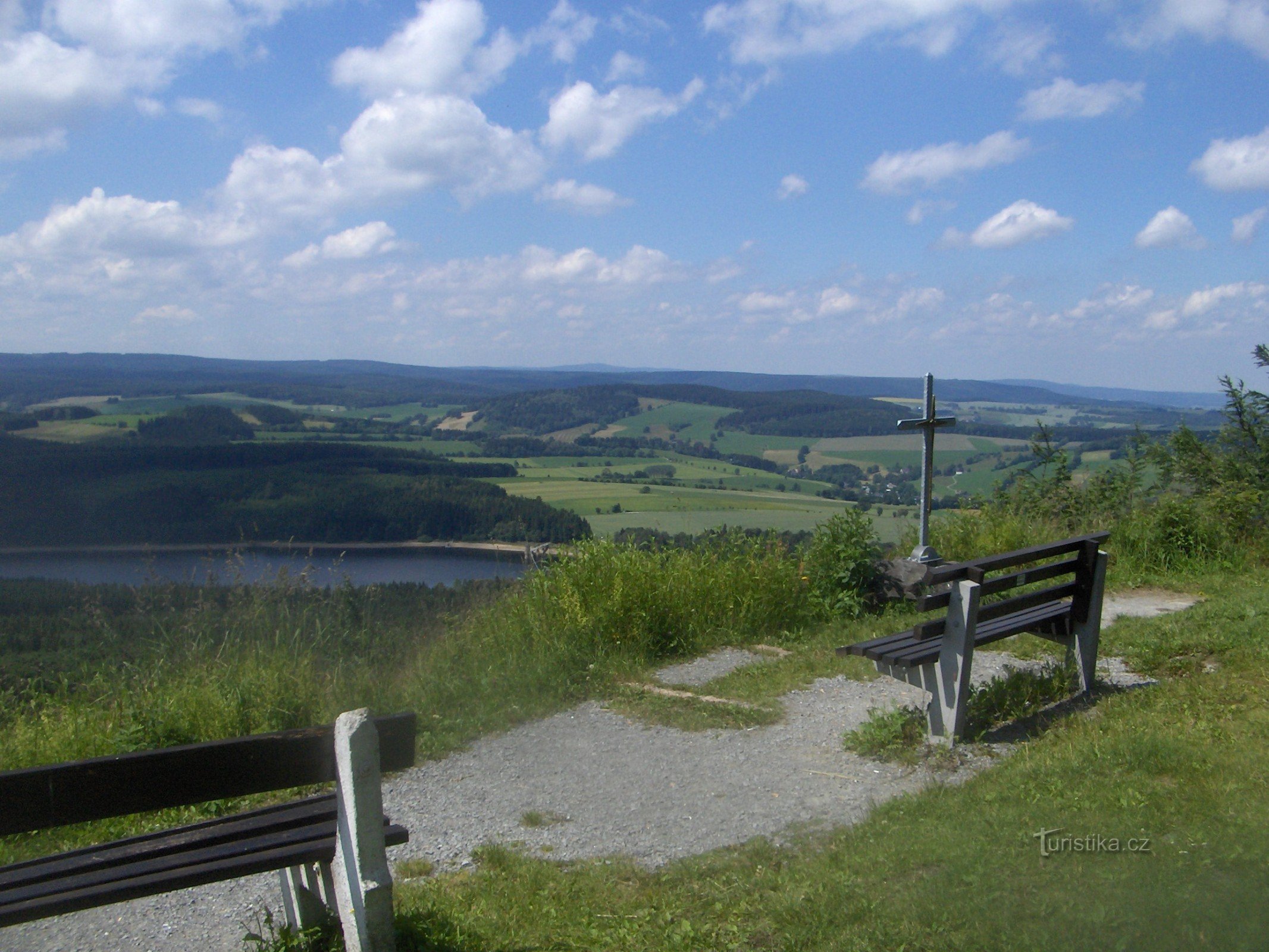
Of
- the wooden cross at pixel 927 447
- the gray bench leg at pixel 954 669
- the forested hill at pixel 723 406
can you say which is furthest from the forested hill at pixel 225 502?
the forested hill at pixel 723 406

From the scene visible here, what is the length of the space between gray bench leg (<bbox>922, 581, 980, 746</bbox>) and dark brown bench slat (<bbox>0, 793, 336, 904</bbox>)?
10.4ft

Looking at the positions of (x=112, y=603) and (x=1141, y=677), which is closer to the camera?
(x=1141, y=677)

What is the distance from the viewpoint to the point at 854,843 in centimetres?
362

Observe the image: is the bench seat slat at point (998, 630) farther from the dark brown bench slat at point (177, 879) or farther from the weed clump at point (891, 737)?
the dark brown bench slat at point (177, 879)

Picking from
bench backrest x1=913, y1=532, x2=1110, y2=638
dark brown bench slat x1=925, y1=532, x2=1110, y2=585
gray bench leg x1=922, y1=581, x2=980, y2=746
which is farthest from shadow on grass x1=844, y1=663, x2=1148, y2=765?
dark brown bench slat x1=925, y1=532, x2=1110, y2=585

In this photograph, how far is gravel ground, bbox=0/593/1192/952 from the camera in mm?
3596

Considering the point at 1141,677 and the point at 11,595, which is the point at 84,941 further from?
the point at 11,595

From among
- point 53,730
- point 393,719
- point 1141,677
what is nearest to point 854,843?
point 393,719

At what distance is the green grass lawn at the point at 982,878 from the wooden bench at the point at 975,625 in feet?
1.65

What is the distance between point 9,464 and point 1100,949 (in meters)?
22.5

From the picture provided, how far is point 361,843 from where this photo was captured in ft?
8.33

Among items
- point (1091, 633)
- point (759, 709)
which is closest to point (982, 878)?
point (759, 709)

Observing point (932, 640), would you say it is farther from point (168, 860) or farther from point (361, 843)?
point (168, 860)

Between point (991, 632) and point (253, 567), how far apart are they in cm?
540
